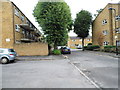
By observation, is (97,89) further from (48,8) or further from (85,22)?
(85,22)

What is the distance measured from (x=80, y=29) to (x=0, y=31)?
21.0 meters

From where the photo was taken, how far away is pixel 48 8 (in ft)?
54.7

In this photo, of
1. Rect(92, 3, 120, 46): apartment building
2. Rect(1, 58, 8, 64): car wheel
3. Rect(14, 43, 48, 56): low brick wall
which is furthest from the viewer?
Rect(92, 3, 120, 46): apartment building

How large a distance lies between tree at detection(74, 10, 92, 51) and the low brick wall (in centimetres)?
1716

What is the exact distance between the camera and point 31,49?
15141 mm

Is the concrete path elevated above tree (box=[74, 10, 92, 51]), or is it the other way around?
tree (box=[74, 10, 92, 51])

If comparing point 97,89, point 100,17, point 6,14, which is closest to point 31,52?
point 6,14

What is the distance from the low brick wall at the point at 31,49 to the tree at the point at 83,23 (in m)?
17.2

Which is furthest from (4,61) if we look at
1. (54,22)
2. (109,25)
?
(109,25)

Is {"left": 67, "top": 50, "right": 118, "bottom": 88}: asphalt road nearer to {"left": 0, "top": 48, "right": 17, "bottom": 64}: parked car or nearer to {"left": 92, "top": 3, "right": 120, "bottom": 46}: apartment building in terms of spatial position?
{"left": 0, "top": 48, "right": 17, "bottom": 64}: parked car

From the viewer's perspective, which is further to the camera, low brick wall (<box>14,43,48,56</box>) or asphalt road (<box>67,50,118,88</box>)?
low brick wall (<box>14,43,48,56</box>)

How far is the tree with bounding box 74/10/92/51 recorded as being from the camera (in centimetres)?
2944

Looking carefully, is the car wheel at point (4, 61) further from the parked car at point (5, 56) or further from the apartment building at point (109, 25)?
the apartment building at point (109, 25)

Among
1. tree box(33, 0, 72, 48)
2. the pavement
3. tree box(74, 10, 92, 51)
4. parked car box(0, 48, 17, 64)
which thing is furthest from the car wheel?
tree box(74, 10, 92, 51)
